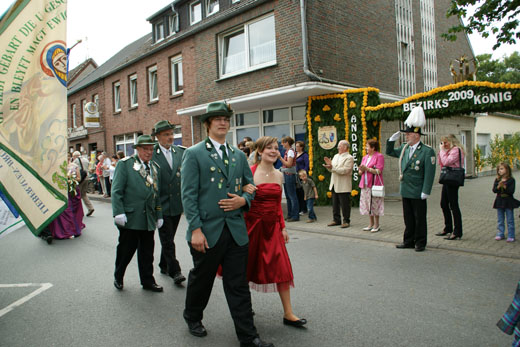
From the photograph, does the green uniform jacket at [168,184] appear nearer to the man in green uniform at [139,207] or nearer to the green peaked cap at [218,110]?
the man in green uniform at [139,207]

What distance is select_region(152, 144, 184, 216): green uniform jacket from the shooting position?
5.08 m

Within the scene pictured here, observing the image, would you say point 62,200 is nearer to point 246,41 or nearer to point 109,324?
point 109,324

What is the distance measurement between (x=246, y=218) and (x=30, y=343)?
2172mm

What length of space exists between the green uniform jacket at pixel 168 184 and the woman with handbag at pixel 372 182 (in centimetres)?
413

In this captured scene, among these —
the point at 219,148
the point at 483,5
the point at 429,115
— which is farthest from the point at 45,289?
the point at 483,5

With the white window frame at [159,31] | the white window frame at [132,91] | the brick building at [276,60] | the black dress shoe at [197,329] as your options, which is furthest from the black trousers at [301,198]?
the white window frame at [132,91]

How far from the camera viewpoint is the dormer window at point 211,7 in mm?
15398

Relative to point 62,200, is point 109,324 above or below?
below

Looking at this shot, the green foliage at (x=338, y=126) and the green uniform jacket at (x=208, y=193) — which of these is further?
the green foliage at (x=338, y=126)

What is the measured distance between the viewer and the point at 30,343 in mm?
3402

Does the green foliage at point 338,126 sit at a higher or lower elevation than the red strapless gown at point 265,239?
higher

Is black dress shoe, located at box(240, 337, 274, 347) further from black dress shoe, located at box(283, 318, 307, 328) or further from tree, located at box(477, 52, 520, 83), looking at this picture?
tree, located at box(477, 52, 520, 83)

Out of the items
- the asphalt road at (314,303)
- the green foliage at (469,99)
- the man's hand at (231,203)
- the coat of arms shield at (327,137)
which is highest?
the green foliage at (469,99)

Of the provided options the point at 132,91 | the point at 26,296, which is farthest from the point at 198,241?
the point at 132,91
